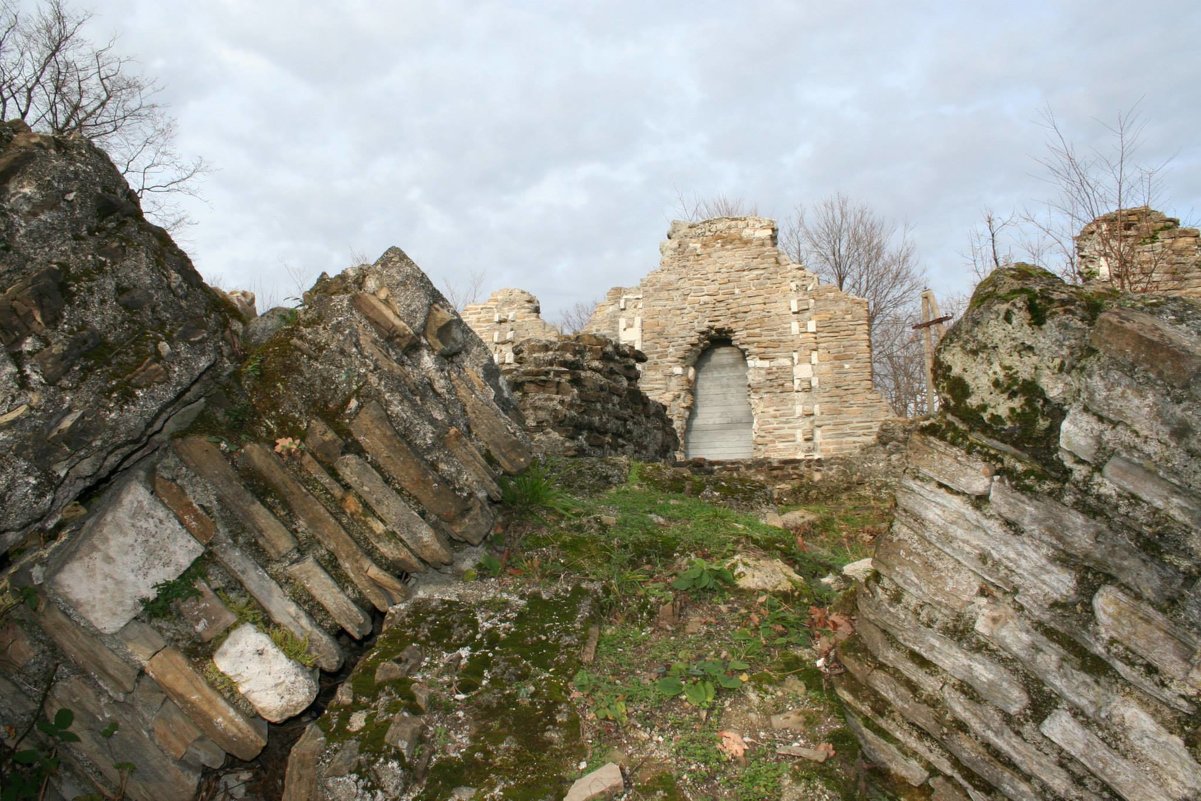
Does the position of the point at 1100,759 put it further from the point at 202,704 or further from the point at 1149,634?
the point at 202,704

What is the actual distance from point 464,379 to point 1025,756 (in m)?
3.81

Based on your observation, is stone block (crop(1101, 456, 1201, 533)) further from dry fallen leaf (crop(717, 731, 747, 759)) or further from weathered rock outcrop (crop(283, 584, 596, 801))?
weathered rock outcrop (crop(283, 584, 596, 801))

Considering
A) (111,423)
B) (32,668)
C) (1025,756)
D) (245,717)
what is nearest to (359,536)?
(245,717)

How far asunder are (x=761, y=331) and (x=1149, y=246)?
7486mm

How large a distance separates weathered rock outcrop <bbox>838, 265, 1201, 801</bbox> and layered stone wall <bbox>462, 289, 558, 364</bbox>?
14.1 meters

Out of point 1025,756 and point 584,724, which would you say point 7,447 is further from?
point 1025,756

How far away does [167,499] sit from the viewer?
4055 millimetres

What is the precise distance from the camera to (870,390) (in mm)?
15125

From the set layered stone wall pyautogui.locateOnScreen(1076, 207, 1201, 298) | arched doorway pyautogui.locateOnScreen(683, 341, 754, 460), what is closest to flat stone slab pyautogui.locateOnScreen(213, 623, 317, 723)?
layered stone wall pyautogui.locateOnScreen(1076, 207, 1201, 298)

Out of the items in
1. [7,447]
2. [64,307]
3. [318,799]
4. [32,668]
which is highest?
[64,307]

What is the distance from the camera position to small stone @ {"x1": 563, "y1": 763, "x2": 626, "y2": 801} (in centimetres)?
313

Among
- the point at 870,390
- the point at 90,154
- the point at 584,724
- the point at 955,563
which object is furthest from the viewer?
the point at 870,390

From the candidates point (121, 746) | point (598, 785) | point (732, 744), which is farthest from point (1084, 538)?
point (121, 746)

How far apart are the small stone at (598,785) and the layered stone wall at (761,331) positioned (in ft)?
39.8
